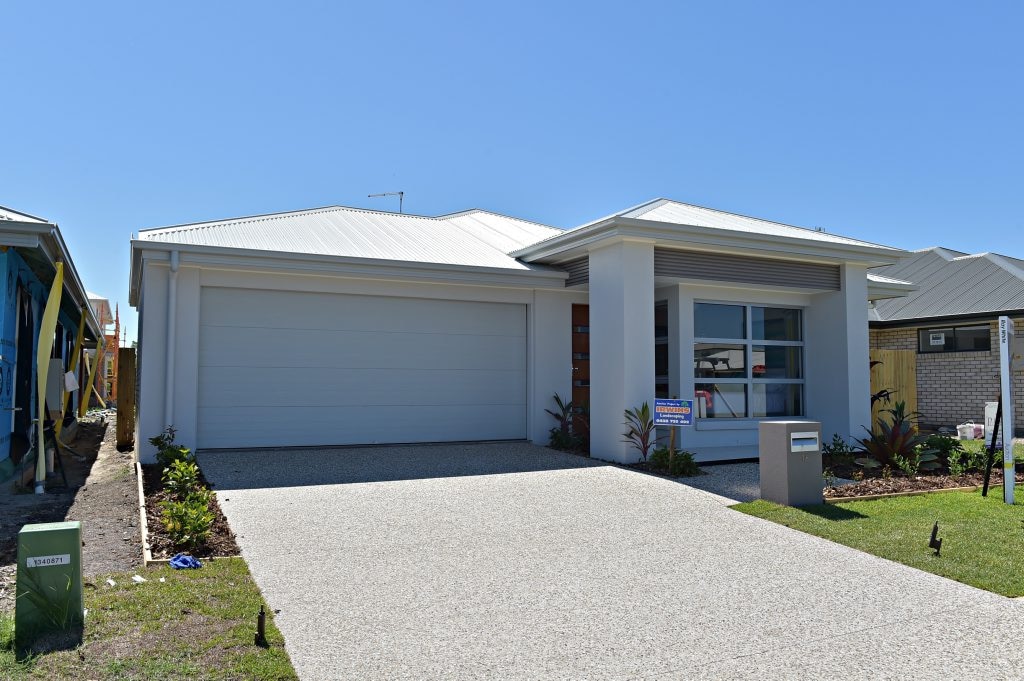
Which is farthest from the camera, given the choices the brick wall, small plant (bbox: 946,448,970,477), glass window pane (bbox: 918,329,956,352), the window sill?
glass window pane (bbox: 918,329,956,352)

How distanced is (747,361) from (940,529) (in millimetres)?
5988

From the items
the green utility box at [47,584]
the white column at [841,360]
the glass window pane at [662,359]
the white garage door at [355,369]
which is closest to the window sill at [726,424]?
the glass window pane at [662,359]

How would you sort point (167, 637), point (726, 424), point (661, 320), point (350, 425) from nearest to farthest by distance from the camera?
point (167, 637) < point (350, 425) < point (726, 424) < point (661, 320)

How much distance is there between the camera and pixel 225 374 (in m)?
11.5

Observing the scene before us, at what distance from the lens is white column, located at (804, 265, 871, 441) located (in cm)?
1279

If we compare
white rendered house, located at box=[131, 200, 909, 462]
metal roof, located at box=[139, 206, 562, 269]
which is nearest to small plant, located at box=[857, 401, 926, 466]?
white rendered house, located at box=[131, 200, 909, 462]

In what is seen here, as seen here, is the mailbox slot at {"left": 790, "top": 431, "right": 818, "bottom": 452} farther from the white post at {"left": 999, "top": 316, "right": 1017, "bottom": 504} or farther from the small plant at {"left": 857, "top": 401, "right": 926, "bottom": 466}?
the small plant at {"left": 857, "top": 401, "right": 926, "bottom": 466}

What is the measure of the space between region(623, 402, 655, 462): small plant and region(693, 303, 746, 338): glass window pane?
2375mm

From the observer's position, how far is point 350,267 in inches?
459

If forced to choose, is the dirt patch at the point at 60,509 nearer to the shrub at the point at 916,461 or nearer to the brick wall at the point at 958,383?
the shrub at the point at 916,461

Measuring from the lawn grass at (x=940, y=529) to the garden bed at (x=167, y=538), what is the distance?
4.99 meters

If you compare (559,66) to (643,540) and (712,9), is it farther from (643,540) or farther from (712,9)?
(643,540)

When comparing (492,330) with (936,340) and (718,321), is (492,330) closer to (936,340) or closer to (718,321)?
(718,321)

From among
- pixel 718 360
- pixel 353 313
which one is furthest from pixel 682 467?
pixel 353 313
